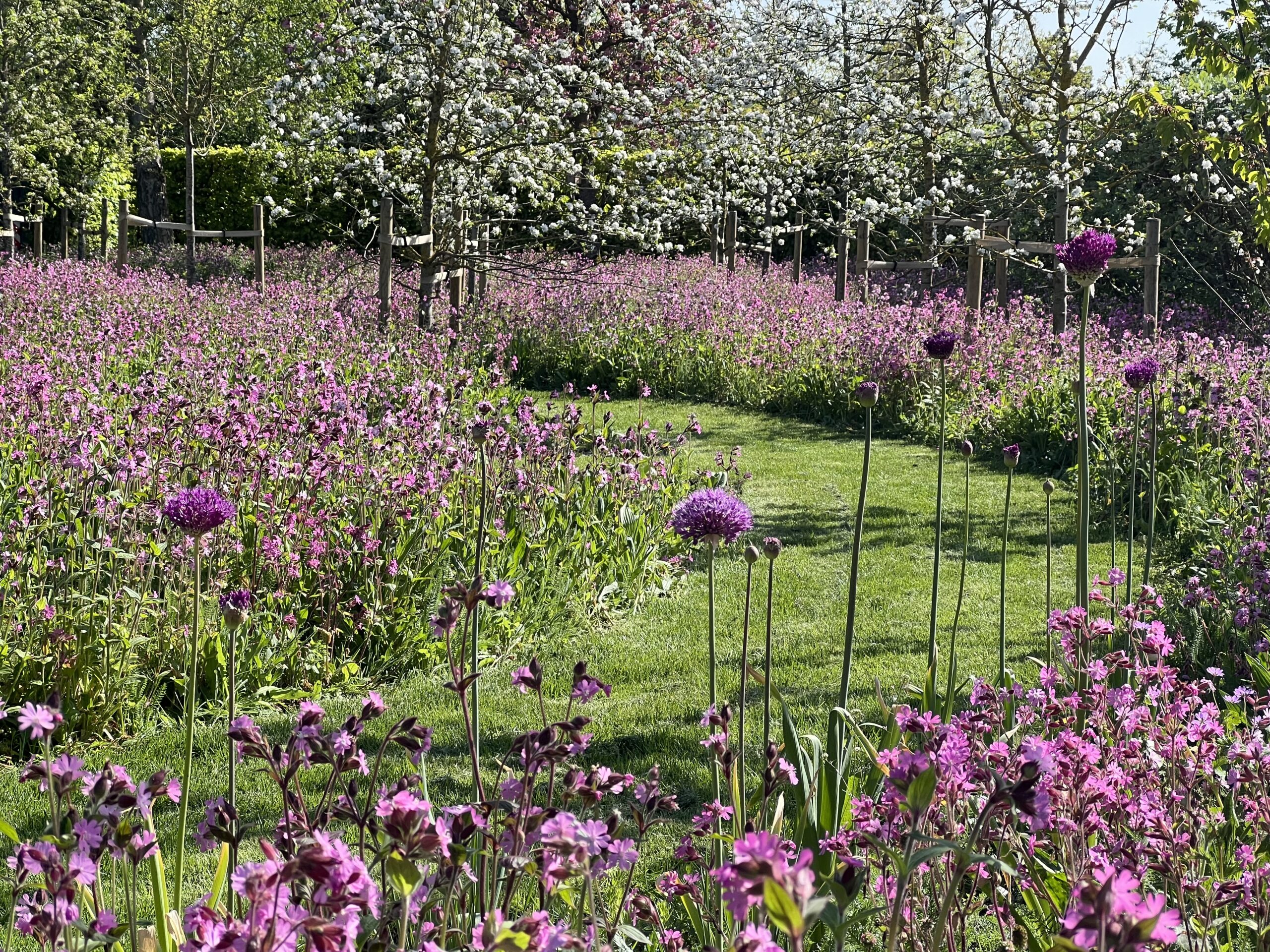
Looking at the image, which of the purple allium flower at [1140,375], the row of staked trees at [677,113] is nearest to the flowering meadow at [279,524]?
the purple allium flower at [1140,375]

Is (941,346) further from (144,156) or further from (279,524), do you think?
(144,156)

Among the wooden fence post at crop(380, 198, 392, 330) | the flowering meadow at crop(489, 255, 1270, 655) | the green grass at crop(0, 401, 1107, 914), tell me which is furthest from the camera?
the wooden fence post at crop(380, 198, 392, 330)

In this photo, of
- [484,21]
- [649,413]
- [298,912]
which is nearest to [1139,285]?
[649,413]

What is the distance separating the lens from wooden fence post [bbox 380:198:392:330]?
11289mm

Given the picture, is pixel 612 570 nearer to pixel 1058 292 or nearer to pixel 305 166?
pixel 1058 292

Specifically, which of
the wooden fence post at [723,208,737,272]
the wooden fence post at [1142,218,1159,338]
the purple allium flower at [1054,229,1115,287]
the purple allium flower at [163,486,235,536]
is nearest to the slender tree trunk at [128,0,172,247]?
the wooden fence post at [723,208,737,272]

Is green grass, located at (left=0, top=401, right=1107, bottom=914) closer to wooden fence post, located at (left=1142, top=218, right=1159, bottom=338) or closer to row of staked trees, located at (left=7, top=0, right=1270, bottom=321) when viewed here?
row of staked trees, located at (left=7, top=0, right=1270, bottom=321)

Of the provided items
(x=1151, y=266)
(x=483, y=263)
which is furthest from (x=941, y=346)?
(x=483, y=263)

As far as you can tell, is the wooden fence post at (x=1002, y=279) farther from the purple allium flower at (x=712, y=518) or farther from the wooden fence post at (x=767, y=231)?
the purple allium flower at (x=712, y=518)

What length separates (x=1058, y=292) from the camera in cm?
1097

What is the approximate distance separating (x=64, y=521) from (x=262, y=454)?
2.45ft

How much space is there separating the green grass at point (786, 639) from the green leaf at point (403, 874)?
2323mm

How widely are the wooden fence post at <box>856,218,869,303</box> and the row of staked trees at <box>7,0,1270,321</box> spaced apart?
588 millimetres

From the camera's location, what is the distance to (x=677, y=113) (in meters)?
→ 13.8
